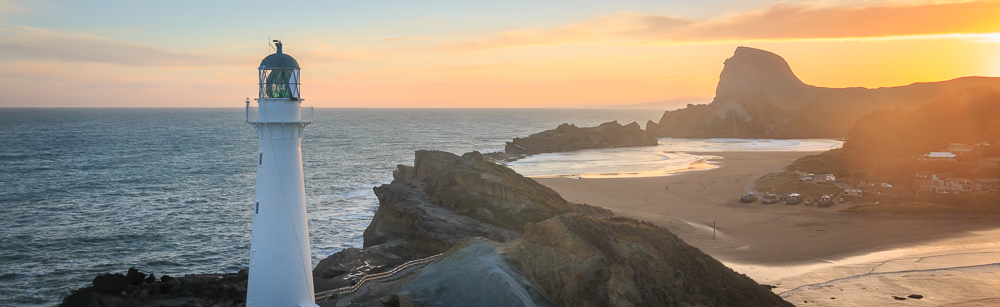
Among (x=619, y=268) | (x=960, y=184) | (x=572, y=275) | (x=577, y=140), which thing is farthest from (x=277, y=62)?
(x=577, y=140)

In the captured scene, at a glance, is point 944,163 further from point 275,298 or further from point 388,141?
point 388,141

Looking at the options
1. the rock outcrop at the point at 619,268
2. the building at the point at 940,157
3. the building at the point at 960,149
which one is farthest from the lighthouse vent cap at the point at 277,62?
the building at the point at 960,149

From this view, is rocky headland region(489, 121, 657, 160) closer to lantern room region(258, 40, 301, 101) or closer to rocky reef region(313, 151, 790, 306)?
rocky reef region(313, 151, 790, 306)

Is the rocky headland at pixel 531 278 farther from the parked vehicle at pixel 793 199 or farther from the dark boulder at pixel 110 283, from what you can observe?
the parked vehicle at pixel 793 199

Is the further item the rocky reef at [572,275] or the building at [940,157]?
the building at [940,157]

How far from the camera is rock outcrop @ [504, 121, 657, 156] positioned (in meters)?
96.3

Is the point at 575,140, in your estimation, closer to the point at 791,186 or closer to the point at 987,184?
the point at 791,186

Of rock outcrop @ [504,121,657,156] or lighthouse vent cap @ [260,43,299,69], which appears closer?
lighthouse vent cap @ [260,43,299,69]

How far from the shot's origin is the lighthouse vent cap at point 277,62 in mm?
12469

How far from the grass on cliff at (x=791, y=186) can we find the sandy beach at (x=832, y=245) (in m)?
2.63

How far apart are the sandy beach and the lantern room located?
60.3 feet

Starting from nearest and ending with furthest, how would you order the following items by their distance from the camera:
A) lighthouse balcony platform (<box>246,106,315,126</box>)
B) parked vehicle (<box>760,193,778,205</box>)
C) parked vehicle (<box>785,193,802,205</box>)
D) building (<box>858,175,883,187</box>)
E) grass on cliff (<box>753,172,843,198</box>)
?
lighthouse balcony platform (<box>246,106,315,126</box>)
parked vehicle (<box>785,193,802,205</box>)
parked vehicle (<box>760,193,778,205</box>)
grass on cliff (<box>753,172,843,198</box>)
building (<box>858,175,883,187</box>)

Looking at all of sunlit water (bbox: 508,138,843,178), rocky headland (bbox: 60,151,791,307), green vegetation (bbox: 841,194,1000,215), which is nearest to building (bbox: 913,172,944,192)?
green vegetation (bbox: 841,194,1000,215)

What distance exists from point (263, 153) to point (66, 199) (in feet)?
134
